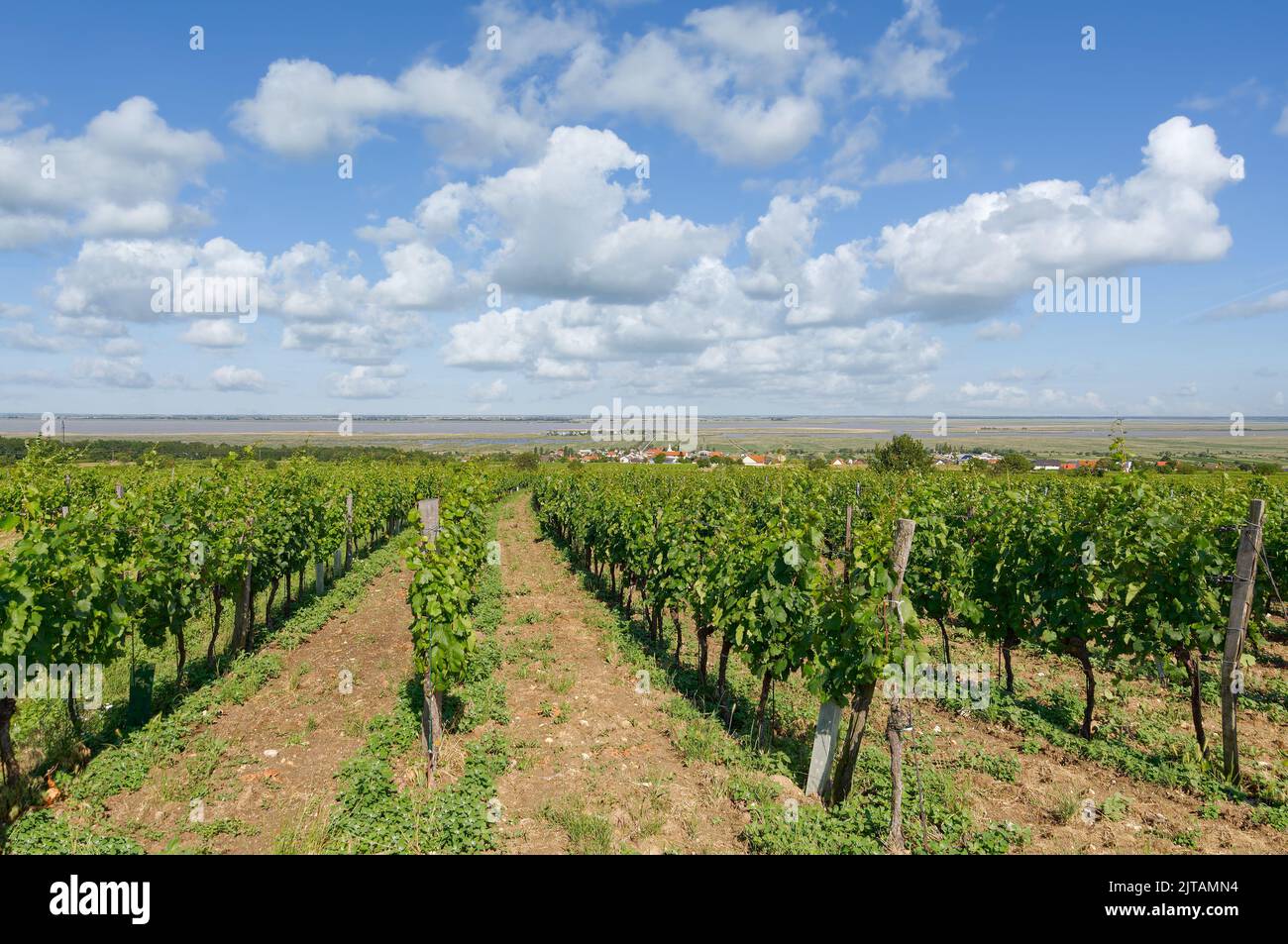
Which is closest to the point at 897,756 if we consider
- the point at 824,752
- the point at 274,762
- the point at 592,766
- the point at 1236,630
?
the point at 824,752

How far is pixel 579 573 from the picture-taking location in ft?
63.5

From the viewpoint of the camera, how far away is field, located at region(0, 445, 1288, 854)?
5654mm

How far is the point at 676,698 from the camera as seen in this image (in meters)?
9.05

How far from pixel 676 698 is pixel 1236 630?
6774 millimetres

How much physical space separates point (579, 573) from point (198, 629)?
9851 mm

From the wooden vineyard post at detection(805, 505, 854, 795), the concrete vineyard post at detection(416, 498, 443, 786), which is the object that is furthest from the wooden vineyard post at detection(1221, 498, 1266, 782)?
the concrete vineyard post at detection(416, 498, 443, 786)

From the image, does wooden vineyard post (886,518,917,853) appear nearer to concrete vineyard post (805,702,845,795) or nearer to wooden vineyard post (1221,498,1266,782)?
concrete vineyard post (805,702,845,795)

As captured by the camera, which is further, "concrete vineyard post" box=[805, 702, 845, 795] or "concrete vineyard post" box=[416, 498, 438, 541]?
"concrete vineyard post" box=[416, 498, 438, 541]

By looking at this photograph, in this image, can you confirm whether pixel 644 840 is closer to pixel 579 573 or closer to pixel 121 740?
pixel 121 740

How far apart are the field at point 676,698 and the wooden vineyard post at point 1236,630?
316 millimetres

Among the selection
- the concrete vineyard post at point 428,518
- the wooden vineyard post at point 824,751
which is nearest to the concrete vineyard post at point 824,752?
the wooden vineyard post at point 824,751

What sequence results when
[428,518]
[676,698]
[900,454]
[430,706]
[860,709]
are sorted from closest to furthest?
[860,709] → [430,706] → [428,518] → [676,698] → [900,454]

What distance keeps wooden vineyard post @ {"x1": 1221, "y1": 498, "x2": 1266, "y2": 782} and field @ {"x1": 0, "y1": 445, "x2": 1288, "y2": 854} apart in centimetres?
32

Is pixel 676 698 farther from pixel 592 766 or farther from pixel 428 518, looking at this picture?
pixel 428 518
